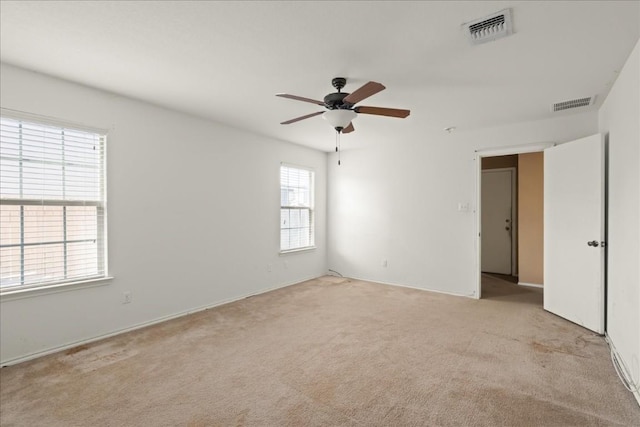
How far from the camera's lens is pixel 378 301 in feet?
14.4

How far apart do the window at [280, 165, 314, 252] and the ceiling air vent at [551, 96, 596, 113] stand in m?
3.64

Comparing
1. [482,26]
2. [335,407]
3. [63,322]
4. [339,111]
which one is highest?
[482,26]

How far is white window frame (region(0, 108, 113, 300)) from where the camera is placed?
8.52ft

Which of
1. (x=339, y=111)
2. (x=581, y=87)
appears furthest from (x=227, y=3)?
(x=581, y=87)

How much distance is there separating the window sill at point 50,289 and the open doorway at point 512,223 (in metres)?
4.91

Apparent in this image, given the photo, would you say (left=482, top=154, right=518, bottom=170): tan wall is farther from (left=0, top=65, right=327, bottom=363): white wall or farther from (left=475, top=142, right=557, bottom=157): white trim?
(left=0, top=65, right=327, bottom=363): white wall

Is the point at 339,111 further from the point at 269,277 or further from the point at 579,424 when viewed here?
the point at 269,277

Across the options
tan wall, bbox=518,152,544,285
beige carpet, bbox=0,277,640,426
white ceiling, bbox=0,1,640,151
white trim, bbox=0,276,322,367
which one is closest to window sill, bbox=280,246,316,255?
white trim, bbox=0,276,322,367

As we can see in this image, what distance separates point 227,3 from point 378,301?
376 centimetres

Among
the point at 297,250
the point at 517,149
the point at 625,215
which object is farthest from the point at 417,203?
the point at 625,215

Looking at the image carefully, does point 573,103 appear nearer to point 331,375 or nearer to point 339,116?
point 339,116

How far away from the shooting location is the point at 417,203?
5090 mm

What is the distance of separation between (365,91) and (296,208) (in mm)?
3418

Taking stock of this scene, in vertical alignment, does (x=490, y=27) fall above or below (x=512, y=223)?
above
